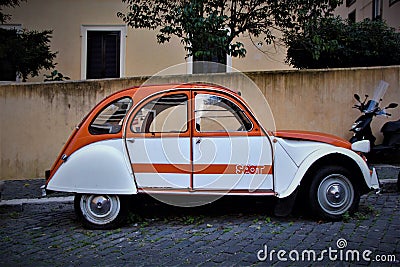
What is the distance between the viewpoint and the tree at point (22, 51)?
29.0 ft

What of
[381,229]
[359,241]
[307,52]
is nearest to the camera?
[359,241]

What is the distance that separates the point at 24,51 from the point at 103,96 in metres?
1.84

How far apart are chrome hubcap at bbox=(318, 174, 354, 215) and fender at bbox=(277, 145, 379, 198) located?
249 millimetres

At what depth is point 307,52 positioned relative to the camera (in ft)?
36.0

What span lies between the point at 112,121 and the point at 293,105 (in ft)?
16.0

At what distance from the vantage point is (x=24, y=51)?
921 cm

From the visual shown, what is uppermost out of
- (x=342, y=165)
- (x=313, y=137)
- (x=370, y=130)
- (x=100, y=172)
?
(x=370, y=130)

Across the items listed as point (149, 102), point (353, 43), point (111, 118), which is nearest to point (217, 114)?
point (149, 102)

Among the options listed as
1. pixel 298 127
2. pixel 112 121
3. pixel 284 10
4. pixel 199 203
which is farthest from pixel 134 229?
pixel 284 10

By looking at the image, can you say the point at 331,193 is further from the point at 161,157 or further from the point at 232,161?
the point at 161,157

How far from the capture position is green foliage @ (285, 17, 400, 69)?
409 inches

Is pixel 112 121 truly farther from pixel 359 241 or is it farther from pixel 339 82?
pixel 339 82

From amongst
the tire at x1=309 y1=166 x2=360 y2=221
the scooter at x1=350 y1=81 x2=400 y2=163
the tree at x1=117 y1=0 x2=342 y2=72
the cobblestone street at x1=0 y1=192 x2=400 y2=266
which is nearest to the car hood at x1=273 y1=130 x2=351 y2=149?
A: the tire at x1=309 y1=166 x2=360 y2=221

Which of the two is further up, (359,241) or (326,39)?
(326,39)
